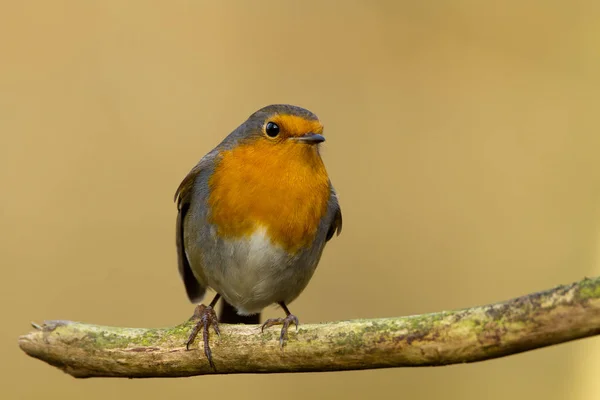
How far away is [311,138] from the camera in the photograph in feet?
10.6

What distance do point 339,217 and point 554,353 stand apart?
2.25m

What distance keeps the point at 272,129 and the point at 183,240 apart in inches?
30.2

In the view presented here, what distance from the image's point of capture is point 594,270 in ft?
16.6

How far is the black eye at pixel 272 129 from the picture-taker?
3.30m

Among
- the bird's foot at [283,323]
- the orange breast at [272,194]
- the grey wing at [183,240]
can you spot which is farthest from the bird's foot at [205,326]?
the grey wing at [183,240]

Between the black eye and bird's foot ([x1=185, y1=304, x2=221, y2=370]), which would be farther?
the black eye

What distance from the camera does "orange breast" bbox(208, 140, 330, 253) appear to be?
3174 mm

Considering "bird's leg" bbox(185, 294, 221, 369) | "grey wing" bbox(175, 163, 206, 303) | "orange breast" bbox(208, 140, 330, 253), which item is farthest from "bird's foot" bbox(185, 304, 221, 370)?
"grey wing" bbox(175, 163, 206, 303)

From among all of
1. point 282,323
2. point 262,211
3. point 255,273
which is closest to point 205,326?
point 282,323

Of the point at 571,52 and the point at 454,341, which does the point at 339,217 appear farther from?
the point at 571,52

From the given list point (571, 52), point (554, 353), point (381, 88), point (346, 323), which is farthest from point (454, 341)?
point (571, 52)

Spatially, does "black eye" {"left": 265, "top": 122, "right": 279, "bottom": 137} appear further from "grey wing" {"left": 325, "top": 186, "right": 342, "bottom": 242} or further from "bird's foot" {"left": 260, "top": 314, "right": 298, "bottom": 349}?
"bird's foot" {"left": 260, "top": 314, "right": 298, "bottom": 349}

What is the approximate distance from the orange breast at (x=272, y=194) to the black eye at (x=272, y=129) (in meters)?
0.05

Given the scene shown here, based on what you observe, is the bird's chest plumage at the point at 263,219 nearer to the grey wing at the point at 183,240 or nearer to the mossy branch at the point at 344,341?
the grey wing at the point at 183,240
